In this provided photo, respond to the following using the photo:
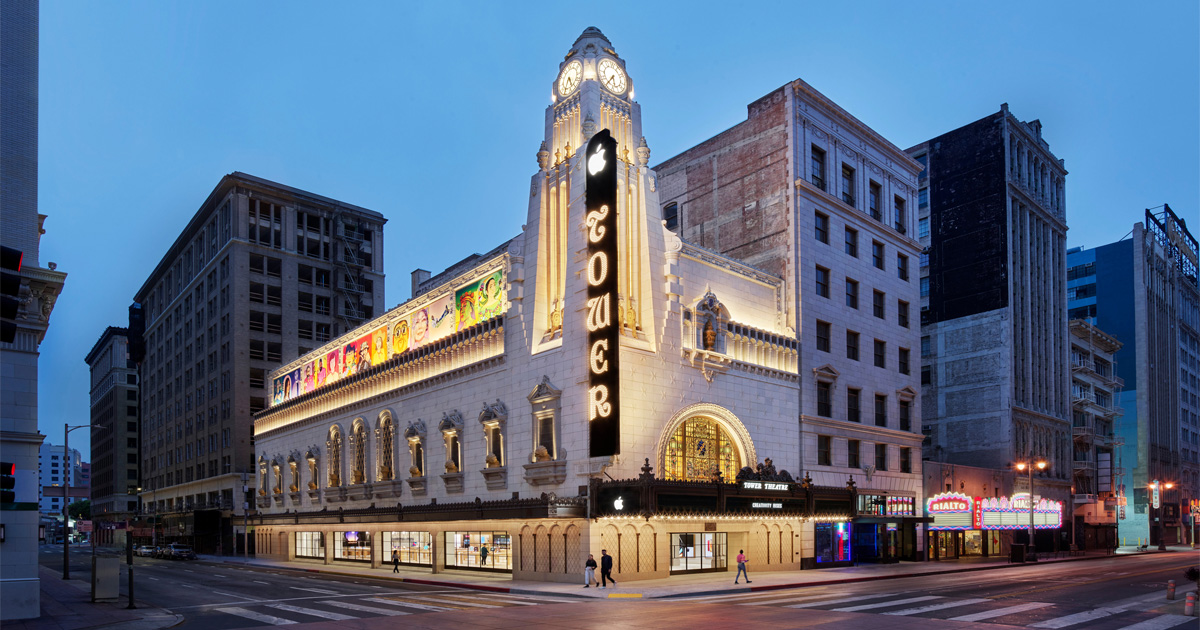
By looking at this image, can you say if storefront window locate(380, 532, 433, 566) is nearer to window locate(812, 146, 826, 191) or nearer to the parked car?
window locate(812, 146, 826, 191)

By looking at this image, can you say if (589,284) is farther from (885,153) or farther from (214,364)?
(214,364)

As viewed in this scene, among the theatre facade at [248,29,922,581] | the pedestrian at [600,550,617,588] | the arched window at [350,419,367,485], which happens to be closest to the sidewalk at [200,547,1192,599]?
the pedestrian at [600,550,617,588]

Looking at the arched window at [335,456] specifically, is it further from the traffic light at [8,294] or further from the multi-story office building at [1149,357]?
the multi-story office building at [1149,357]

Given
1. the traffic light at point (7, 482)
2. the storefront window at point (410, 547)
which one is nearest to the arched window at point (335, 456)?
the storefront window at point (410, 547)

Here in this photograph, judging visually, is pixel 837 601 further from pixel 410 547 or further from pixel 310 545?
pixel 310 545

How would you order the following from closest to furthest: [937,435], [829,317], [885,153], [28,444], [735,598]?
[28,444], [735,598], [829,317], [885,153], [937,435]

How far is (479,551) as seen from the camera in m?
46.7

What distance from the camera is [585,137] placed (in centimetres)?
4225

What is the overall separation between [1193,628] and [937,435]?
49613 millimetres

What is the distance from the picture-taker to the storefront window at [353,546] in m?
58.2

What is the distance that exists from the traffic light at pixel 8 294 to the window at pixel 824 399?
42023 millimetres

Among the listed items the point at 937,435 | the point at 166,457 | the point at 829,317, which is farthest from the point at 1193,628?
the point at 166,457

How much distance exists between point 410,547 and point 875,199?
3554 centimetres

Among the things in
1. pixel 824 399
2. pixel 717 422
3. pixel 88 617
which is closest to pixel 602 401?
pixel 717 422
